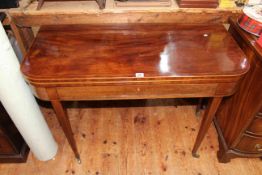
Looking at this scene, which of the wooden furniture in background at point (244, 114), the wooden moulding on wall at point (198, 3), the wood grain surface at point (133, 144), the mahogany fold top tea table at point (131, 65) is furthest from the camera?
the wood grain surface at point (133, 144)

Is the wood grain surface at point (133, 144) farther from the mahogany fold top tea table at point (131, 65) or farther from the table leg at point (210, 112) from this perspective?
the mahogany fold top tea table at point (131, 65)

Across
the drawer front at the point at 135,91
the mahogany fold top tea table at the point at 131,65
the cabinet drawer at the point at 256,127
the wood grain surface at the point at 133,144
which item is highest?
the mahogany fold top tea table at the point at 131,65

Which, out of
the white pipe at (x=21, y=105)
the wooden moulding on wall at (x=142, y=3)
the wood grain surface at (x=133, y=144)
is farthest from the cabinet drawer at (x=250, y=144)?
the white pipe at (x=21, y=105)

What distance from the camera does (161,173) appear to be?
1.32 meters

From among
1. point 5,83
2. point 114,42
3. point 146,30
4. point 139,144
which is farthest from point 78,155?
point 146,30

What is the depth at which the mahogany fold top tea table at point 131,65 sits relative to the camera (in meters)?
0.88

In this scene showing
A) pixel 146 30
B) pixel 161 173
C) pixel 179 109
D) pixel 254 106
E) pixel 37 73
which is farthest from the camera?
pixel 179 109

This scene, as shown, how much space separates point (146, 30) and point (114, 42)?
0.64 ft

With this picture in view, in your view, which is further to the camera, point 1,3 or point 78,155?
point 78,155

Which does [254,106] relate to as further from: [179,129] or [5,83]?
[5,83]

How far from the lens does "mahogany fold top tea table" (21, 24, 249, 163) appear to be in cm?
88

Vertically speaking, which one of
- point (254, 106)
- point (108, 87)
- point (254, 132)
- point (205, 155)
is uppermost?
point (108, 87)

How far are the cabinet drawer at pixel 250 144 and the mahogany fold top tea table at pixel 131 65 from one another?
0.27 metres

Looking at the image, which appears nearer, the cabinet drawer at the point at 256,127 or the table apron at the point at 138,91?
the table apron at the point at 138,91
